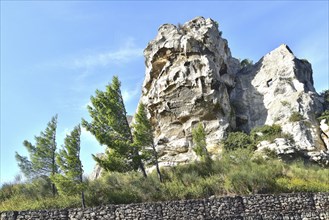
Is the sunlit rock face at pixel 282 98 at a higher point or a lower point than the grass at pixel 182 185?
higher

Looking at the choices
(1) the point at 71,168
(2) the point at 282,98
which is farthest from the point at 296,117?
(1) the point at 71,168

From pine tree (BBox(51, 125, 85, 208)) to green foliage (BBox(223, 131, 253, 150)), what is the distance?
13025 millimetres

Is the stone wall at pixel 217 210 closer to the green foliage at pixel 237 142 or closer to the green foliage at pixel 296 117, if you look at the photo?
the green foliage at pixel 237 142

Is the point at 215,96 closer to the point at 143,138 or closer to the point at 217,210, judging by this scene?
the point at 143,138

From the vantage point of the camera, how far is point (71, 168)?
17156mm

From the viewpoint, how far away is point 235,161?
70.7 feet

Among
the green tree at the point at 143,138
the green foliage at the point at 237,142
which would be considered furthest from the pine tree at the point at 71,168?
the green foliage at the point at 237,142

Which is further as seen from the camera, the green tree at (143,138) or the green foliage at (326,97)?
the green foliage at (326,97)

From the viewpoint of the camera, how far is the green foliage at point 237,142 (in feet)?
87.4

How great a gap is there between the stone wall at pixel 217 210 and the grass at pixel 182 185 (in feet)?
5.45

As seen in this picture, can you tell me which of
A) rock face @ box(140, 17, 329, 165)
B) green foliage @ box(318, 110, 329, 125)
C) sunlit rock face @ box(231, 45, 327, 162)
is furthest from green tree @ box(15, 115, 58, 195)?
green foliage @ box(318, 110, 329, 125)

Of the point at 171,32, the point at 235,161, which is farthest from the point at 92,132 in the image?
the point at 171,32

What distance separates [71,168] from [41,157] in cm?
450

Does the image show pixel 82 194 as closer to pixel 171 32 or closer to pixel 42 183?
pixel 42 183
